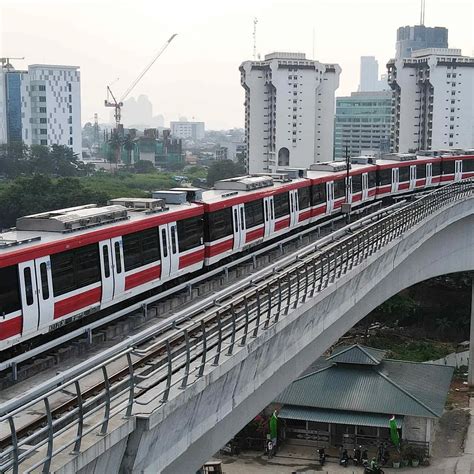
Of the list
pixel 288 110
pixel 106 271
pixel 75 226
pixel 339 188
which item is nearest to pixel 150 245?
pixel 106 271

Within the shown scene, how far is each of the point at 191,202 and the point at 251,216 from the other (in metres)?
2.87

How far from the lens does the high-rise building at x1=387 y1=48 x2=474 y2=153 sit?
90438mm

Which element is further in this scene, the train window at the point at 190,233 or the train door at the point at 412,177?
the train door at the point at 412,177

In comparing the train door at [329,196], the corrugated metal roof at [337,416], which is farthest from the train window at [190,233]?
the train door at [329,196]

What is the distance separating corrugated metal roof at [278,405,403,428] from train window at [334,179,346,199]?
331 inches

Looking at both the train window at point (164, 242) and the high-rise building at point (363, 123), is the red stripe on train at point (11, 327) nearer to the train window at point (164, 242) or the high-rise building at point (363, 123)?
the train window at point (164, 242)

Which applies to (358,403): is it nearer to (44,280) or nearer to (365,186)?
(365,186)

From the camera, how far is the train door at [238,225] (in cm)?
2131

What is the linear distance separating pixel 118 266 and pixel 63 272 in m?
1.95

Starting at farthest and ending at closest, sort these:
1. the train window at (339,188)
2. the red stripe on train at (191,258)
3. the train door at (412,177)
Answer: the train door at (412,177), the train window at (339,188), the red stripe on train at (191,258)

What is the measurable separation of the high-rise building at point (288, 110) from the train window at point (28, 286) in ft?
275

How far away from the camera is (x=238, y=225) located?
21.5 meters

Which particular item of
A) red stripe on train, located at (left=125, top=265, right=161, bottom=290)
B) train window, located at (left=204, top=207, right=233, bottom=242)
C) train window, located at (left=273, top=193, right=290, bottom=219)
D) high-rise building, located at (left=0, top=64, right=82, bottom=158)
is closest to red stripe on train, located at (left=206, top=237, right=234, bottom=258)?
train window, located at (left=204, top=207, right=233, bottom=242)

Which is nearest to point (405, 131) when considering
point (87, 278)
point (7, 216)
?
point (7, 216)
